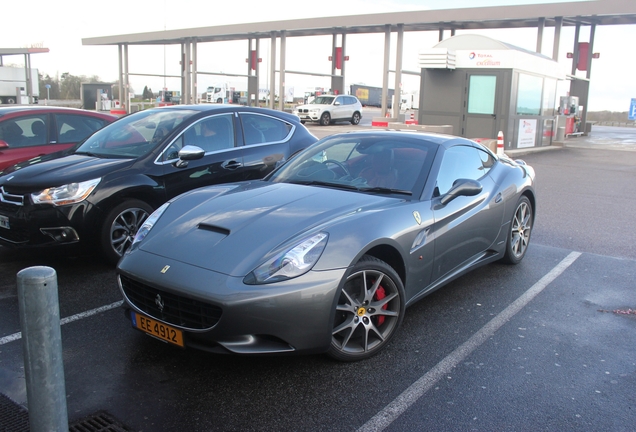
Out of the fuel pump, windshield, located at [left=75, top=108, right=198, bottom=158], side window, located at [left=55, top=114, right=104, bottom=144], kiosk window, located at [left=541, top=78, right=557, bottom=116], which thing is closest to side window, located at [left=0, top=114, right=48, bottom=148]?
side window, located at [left=55, top=114, right=104, bottom=144]

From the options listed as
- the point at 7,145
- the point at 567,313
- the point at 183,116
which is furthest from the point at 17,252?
the point at 567,313

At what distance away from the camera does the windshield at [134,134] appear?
6055mm

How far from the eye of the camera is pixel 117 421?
298 centimetres

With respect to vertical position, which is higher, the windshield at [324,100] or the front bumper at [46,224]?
the windshield at [324,100]

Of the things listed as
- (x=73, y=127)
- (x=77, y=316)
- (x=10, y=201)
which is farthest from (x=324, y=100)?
Result: (x=77, y=316)

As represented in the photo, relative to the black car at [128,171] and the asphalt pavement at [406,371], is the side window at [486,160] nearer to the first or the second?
the asphalt pavement at [406,371]

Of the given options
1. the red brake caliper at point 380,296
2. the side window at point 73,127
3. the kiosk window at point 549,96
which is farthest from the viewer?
the kiosk window at point 549,96

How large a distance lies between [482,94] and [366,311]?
16.7 metres

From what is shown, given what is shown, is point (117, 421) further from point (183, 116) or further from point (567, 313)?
point (183, 116)

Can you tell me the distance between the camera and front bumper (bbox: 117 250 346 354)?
3.18m

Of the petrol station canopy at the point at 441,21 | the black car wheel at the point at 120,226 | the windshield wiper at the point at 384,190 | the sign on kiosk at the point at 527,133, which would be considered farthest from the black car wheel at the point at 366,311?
the petrol station canopy at the point at 441,21

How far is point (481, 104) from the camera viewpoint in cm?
1903

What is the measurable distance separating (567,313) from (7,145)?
6554mm

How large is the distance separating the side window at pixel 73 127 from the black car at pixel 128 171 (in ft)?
4.61
